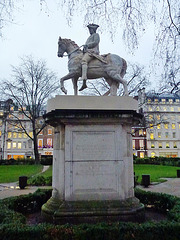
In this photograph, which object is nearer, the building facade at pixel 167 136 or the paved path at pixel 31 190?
the paved path at pixel 31 190

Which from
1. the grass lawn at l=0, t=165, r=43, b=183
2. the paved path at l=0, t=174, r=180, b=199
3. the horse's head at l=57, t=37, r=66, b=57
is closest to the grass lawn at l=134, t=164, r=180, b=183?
the paved path at l=0, t=174, r=180, b=199

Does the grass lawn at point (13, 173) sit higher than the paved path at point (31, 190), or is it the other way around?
the paved path at point (31, 190)

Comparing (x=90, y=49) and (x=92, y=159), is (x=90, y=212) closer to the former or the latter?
(x=92, y=159)

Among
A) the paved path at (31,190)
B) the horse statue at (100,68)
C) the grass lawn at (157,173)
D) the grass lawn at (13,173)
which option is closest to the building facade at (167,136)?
the grass lawn at (157,173)

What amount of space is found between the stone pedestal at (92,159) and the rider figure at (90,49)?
1.07 m

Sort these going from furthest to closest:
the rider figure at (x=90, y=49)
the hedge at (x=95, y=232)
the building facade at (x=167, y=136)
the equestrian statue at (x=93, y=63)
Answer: the building facade at (x=167, y=136)
the equestrian statue at (x=93, y=63)
the rider figure at (x=90, y=49)
the hedge at (x=95, y=232)

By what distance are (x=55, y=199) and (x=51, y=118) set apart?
2112 mm

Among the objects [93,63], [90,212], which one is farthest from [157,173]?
[90,212]

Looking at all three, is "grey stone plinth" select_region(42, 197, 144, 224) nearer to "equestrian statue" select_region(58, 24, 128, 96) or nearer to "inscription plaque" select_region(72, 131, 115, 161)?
"inscription plaque" select_region(72, 131, 115, 161)

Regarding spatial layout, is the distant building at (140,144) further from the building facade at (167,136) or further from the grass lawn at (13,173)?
the grass lawn at (13,173)

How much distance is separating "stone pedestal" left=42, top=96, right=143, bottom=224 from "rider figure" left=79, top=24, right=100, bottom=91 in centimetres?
107

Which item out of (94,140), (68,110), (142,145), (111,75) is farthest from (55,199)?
(142,145)

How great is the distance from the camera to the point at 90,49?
6723 millimetres

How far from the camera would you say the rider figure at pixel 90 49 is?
21.3 ft
